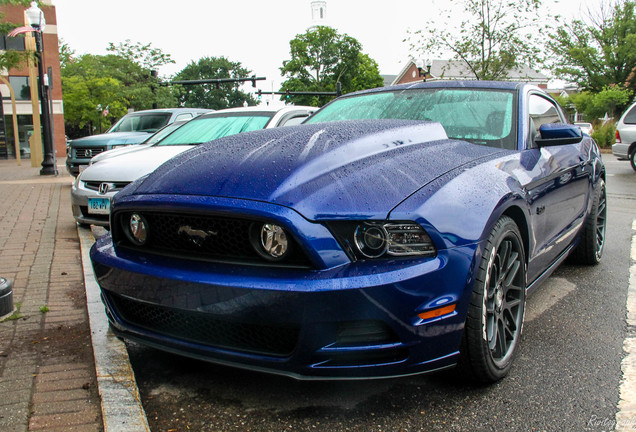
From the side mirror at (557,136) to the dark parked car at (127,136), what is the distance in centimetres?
939

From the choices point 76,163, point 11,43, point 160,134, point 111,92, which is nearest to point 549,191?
point 160,134

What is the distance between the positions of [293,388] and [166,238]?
89 cm

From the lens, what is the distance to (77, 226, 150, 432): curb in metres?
2.27

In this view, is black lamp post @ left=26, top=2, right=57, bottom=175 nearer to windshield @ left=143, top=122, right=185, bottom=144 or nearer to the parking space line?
windshield @ left=143, top=122, right=185, bottom=144

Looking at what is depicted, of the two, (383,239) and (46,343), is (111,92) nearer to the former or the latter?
(46,343)

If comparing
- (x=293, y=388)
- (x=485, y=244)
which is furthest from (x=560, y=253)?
(x=293, y=388)

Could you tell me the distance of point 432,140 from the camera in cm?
316

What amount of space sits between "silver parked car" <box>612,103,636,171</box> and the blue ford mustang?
46.4ft

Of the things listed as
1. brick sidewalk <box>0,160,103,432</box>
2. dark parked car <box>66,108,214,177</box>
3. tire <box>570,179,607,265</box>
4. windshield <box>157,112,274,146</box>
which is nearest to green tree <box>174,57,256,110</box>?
dark parked car <box>66,108,214,177</box>

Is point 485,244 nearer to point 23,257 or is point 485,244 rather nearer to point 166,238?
point 166,238

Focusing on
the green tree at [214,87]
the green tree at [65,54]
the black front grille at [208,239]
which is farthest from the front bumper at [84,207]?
the green tree at [214,87]

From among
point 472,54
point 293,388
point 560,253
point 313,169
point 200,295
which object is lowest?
point 293,388

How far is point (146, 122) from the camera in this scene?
1300cm

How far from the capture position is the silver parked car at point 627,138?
15180mm
